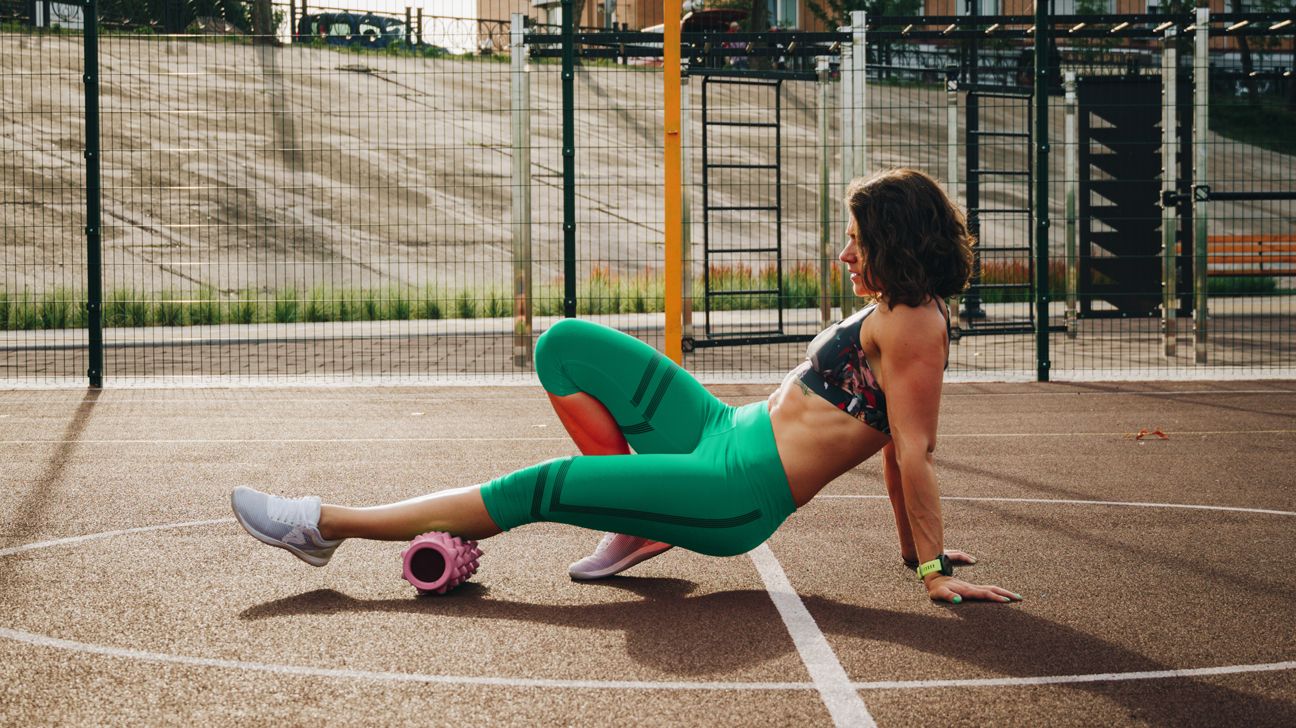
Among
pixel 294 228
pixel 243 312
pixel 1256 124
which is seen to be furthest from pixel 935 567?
pixel 1256 124

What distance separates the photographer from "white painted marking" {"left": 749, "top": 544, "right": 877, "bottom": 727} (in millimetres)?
3035

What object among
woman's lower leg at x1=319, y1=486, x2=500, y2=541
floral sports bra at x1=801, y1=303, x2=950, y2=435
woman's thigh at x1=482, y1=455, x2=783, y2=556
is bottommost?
woman's lower leg at x1=319, y1=486, x2=500, y2=541

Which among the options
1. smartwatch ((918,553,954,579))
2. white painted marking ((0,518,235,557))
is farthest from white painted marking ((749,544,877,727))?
white painted marking ((0,518,235,557))

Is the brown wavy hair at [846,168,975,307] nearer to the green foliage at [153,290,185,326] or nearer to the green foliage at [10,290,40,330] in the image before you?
the green foliage at [153,290,185,326]

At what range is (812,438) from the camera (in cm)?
392

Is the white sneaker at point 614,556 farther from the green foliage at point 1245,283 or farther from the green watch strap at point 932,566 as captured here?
the green foliage at point 1245,283

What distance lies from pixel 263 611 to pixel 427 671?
788 mm

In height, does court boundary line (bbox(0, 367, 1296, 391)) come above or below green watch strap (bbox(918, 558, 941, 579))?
below

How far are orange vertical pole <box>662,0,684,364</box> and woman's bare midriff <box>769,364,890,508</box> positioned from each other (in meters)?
5.37

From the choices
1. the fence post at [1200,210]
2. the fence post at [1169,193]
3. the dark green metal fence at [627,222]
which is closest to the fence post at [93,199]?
the dark green metal fence at [627,222]

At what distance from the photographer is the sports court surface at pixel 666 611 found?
10.2 feet

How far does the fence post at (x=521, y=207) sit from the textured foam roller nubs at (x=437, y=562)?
23.3 feet

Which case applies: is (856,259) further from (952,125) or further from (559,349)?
(952,125)

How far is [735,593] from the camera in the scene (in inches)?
163
